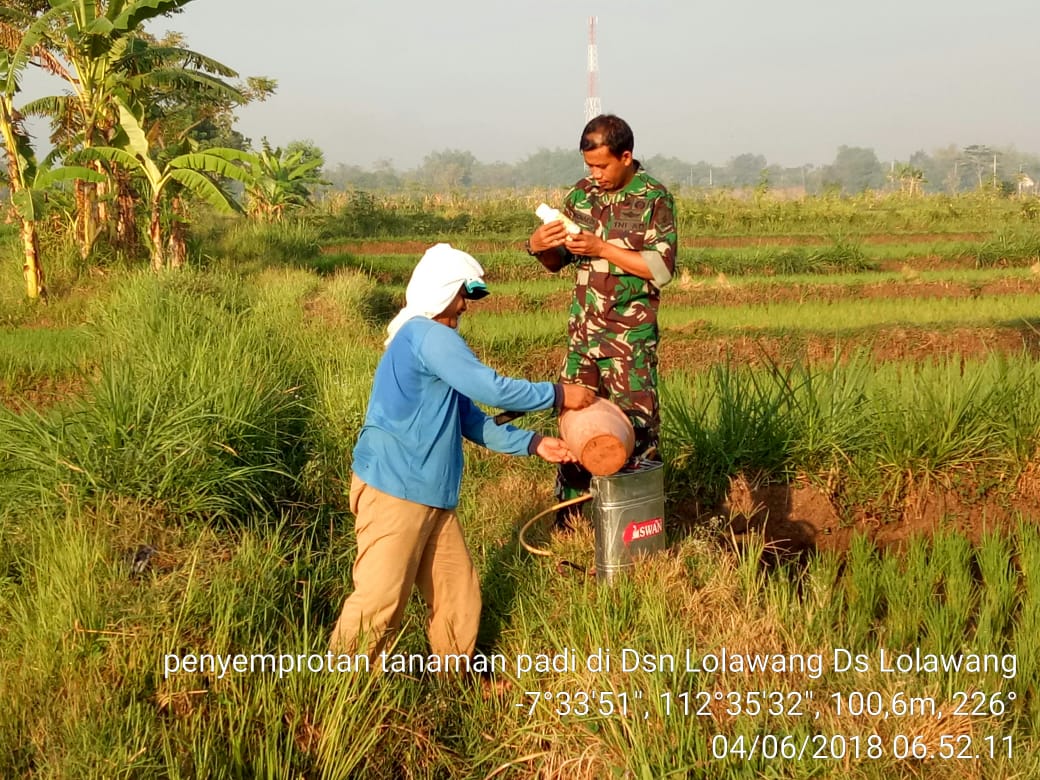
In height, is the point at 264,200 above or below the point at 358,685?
above

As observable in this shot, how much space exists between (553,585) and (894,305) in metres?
7.79

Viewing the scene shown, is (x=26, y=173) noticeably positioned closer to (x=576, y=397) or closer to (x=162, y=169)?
(x=162, y=169)

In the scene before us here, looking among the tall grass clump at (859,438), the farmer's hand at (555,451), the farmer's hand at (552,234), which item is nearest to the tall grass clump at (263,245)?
the tall grass clump at (859,438)

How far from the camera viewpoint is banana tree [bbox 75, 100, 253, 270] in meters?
9.83

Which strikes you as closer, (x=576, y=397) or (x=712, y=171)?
(x=576, y=397)

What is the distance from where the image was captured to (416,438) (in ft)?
8.82

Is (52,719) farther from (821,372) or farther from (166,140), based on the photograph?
(166,140)

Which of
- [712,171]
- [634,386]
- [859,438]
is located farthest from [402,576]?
[712,171]

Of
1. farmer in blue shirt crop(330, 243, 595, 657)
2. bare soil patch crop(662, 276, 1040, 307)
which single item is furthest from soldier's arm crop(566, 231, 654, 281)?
bare soil patch crop(662, 276, 1040, 307)

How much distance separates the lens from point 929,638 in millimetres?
3061

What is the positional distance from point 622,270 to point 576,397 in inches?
34.3

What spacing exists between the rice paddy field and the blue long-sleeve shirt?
1.60 ft

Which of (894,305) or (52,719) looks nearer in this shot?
(52,719)

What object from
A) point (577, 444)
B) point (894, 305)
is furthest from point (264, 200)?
point (577, 444)
